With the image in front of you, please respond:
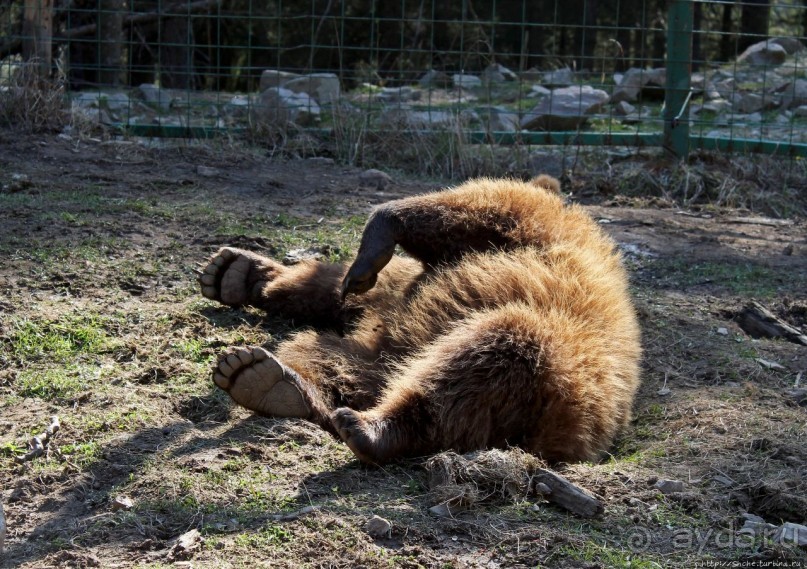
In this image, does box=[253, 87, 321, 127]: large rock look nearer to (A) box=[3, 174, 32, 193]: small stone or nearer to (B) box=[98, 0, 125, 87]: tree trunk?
(B) box=[98, 0, 125, 87]: tree trunk

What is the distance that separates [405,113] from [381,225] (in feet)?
13.5

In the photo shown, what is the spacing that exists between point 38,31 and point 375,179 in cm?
315

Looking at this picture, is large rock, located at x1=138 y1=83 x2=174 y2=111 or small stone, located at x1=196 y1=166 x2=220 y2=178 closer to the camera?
small stone, located at x1=196 y1=166 x2=220 y2=178

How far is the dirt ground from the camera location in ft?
8.84

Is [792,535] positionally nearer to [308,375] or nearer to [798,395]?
[798,395]

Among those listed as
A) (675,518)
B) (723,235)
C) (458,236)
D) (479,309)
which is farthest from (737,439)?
(723,235)

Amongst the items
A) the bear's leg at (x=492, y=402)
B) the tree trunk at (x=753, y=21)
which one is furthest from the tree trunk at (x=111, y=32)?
the tree trunk at (x=753, y=21)

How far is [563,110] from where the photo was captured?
9.57 metres

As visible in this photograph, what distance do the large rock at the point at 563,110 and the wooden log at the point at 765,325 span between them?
4103mm

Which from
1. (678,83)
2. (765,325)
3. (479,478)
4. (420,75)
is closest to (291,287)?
(479,478)

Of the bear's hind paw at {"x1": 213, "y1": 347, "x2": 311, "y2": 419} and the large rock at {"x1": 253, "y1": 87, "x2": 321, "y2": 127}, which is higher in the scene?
the large rock at {"x1": 253, "y1": 87, "x2": 321, "y2": 127}

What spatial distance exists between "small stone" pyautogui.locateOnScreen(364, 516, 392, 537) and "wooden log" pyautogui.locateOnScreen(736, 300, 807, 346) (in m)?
2.77

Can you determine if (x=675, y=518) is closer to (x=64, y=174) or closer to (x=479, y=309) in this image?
(x=479, y=309)

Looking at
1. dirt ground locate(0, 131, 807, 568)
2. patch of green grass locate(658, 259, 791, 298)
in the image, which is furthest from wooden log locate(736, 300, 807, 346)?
patch of green grass locate(658, 259, 791, 298)
